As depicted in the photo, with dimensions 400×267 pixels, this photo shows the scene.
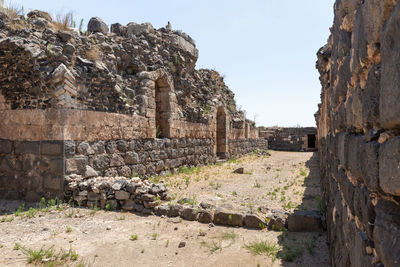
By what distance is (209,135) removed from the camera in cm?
1264

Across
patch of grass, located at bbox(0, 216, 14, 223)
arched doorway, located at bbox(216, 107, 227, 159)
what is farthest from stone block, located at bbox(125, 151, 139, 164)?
arched doorway, located at bbox(216, 107, 227, 159)

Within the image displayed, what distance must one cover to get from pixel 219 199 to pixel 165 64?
18.6 ft

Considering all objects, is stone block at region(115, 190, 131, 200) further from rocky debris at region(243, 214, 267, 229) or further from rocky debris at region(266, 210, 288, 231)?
rocky debris at region(266, 210, 288, 231)

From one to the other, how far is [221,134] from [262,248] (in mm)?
10749

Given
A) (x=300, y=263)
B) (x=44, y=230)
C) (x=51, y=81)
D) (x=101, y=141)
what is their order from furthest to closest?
(x=101, y=141), (x=51, y=81), (x=44, y=230), (x=300, y=263)

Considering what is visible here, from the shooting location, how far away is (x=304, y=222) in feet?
14.4

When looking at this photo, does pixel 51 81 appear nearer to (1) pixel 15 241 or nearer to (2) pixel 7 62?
(2) pixel 7 62

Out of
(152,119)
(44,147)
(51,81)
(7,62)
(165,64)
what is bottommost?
(44,147)

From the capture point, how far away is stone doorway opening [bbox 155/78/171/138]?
9.72 m

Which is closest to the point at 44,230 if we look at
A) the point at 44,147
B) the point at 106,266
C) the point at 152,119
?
the point at 106,266

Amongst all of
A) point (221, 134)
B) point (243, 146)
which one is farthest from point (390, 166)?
point (243, 146)

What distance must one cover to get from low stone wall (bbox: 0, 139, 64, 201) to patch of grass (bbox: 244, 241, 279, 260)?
407 centimetres

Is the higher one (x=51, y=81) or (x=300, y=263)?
(x=51, y=81)

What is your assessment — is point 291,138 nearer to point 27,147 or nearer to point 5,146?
point 27,147
